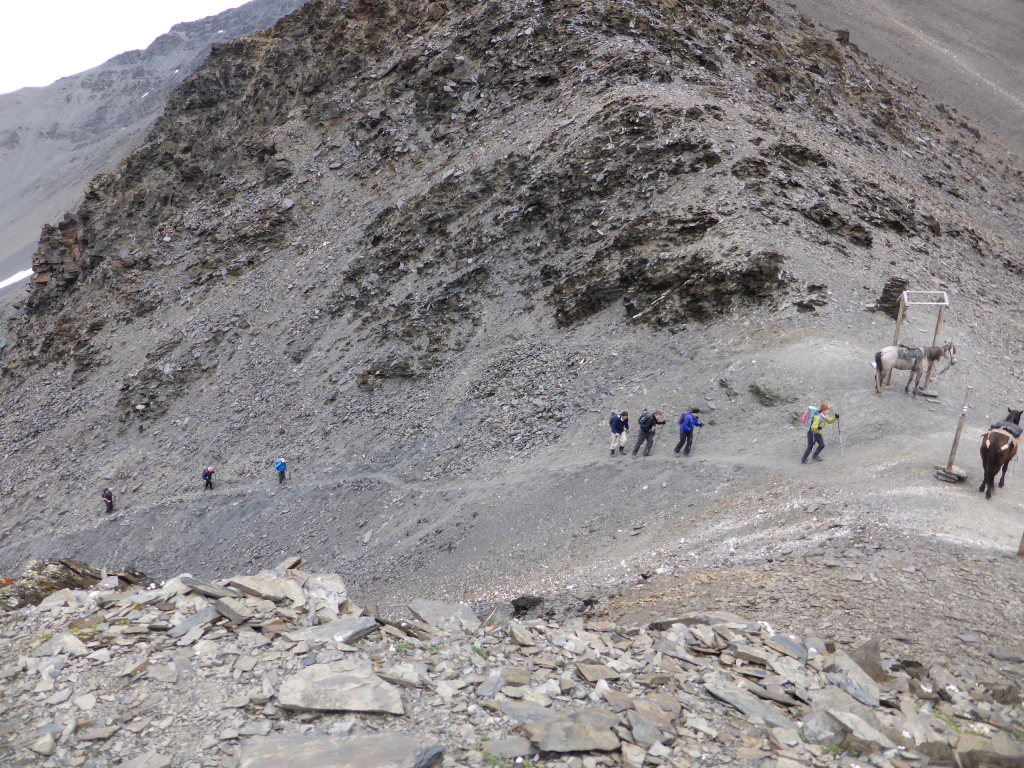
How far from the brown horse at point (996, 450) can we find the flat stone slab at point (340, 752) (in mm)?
10817

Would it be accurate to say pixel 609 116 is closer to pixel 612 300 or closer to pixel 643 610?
pixel 612 300

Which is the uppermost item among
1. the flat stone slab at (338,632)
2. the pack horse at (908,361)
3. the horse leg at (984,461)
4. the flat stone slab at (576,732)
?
the pack horse at (908,361)

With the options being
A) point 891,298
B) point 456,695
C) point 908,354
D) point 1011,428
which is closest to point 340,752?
point 456,695

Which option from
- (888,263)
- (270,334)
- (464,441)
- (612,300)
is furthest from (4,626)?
(888,263)

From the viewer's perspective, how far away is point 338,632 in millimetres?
8633

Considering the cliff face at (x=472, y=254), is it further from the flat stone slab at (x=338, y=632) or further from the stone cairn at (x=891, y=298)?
the flat stone slab at (x=338, y=632)

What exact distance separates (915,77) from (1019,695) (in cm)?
6173

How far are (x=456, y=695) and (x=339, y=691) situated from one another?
1.24 metres

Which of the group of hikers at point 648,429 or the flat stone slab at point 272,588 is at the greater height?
→ the group of hikers at point 648,429

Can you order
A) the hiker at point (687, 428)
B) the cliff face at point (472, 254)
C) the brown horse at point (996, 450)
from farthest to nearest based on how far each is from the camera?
the cliff face at point (472, 254) < the hiker at point (687, 428) < the brown horse at point (996, 450)

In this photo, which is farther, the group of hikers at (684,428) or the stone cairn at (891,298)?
the stone cairn at (891,298)

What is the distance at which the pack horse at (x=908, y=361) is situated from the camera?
16375mm

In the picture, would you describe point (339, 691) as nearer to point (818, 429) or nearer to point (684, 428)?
point (684, 428)

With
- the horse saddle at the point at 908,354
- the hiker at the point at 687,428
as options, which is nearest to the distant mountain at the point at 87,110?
the hiker at the point at 687,428
